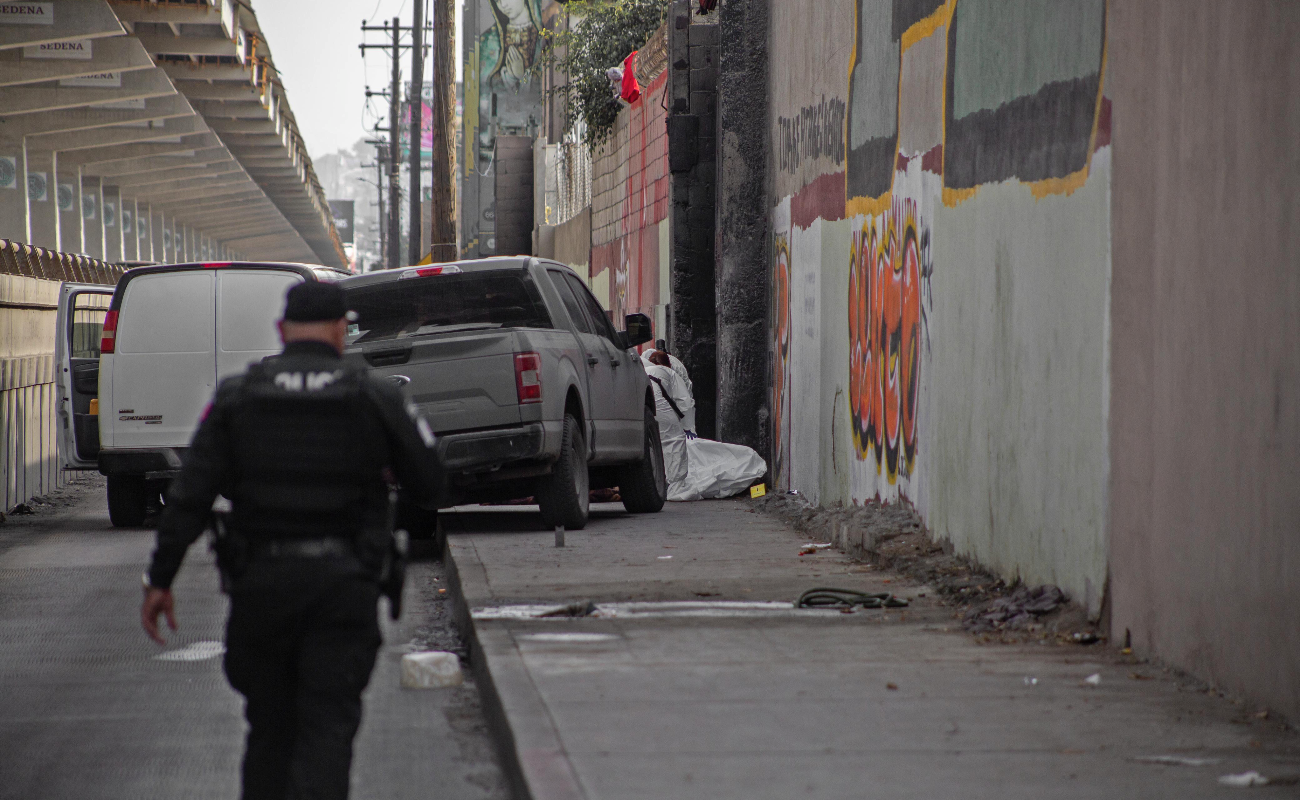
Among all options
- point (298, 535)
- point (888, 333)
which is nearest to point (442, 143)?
point (888, 333)

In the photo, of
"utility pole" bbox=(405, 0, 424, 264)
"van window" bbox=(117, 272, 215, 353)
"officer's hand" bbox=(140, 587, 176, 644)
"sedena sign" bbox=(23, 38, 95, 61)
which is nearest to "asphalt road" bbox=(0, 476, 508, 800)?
"officer's hand" bbox=(140, 587, 176, 644)

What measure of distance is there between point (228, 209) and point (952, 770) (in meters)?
61.3

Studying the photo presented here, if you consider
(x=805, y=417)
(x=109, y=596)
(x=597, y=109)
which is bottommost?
(x=109, y=596)

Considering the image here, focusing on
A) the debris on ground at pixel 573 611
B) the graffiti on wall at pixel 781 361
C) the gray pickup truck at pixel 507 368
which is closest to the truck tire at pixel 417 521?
the gray pickup truck at pixel 507 368

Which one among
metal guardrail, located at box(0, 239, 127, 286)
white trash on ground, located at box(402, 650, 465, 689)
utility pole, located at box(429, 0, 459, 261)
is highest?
utility pole, located at box(429, 0, 459, 261)

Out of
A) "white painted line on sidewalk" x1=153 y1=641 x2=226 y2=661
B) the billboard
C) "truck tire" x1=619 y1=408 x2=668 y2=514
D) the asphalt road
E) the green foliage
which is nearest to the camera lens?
the asphalt road

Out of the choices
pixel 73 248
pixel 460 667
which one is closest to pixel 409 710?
pixel 460 667

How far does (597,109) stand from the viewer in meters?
25.8

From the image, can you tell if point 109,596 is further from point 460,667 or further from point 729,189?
point 729,189

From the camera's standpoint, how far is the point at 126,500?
14109 mm

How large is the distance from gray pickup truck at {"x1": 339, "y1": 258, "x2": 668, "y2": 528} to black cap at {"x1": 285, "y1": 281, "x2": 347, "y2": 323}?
6214 millimetres

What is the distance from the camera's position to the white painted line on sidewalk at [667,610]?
8055 millimetres

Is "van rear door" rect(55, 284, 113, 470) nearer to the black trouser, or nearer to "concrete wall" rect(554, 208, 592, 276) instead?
the black trouser

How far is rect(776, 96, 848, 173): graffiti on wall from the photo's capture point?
42.6 feet
